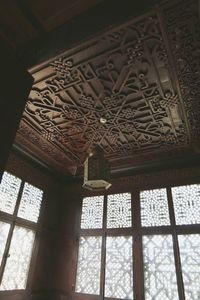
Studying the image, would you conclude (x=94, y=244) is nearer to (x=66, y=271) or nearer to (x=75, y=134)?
(x=66, y=271)

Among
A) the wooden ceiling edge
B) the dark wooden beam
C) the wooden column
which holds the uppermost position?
the wooden ceiling edge

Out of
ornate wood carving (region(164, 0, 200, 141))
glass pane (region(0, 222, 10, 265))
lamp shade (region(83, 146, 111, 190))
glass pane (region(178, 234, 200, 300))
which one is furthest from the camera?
glass pane (region(0, 222, 10, 265))

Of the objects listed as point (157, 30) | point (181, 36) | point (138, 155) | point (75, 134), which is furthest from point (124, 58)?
point (138, 155)

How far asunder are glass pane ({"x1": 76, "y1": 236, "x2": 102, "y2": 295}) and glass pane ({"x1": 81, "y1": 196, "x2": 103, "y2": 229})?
0.74 ft

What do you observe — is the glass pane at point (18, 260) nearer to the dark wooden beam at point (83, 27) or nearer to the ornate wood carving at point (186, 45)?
the dark wooden beam at point (83, 27)

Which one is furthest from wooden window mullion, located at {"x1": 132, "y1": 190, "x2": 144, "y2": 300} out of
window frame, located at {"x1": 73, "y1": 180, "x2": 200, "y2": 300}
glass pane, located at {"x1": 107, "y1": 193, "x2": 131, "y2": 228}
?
glass pane, located at {"x1": 107, "y1": 193, "x2": 131, "y2": 228}

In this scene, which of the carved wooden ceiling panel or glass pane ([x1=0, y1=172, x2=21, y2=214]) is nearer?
the carved wooden ceiling panel

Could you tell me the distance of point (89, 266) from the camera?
3871 millimetres

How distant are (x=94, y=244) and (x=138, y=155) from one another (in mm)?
1726

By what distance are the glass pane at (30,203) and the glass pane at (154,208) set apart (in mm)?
1881

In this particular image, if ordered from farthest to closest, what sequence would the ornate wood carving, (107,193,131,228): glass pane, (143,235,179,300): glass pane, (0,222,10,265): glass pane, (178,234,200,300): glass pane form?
(107,193,131,228): glass pane → (0,222,10,265): glass pane → (143,235,179,300): glass pane → (178,234,200,300): glass pane → the ornate wood carving

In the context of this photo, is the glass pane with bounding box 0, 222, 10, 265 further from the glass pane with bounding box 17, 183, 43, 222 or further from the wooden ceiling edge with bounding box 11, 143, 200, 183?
the wooden ceiling edge with bounding box 11, 143, 200, 183

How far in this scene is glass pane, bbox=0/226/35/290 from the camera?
3.43 metres

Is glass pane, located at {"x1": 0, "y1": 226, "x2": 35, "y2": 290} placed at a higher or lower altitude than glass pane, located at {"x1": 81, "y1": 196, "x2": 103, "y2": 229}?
lower
